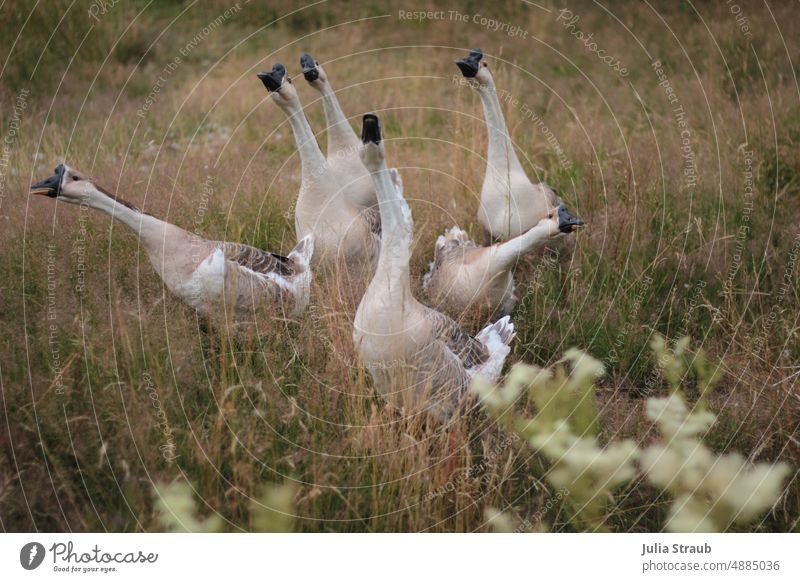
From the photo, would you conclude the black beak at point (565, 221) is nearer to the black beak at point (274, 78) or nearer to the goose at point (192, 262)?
the goose at point (192, 262)

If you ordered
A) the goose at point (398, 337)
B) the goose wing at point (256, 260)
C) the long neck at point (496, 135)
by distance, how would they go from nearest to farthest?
the goose at point (398, 337) < the goose wing at point (256, 260) < the long neck at point (496, 135)

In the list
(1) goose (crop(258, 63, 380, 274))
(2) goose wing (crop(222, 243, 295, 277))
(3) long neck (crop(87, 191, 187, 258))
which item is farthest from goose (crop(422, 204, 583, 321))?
(3) long neck (crop(87, 191, 187, 258))

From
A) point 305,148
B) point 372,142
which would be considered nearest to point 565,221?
point 372,142

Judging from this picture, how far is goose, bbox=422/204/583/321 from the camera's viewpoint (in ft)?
13.5

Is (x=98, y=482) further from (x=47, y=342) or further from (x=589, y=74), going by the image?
→ (x=589, y=74)

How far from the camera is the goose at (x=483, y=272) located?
4102 millimetres

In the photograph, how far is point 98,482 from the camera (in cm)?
321

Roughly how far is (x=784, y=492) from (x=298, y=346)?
2.36 meters

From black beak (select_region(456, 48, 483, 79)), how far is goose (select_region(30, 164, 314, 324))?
1.67m

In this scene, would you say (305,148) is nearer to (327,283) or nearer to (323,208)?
(323,208)

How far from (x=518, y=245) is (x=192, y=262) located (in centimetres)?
171

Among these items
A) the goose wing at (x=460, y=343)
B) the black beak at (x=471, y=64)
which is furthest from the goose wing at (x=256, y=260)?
the black beak at (x=471, y=64)
